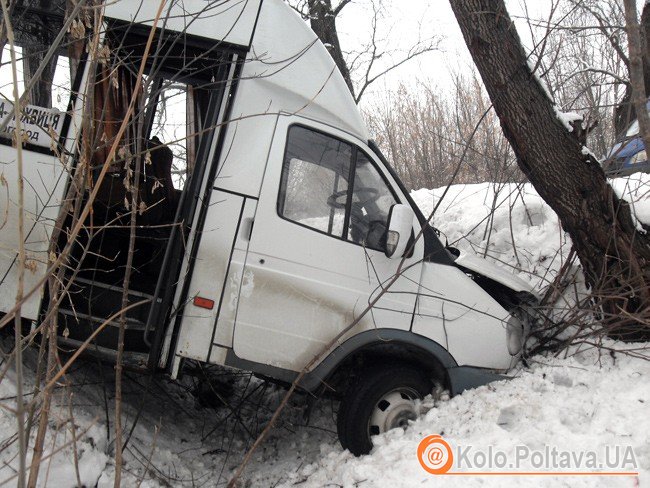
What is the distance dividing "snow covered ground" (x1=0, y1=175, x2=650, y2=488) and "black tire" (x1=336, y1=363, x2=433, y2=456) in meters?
0.13

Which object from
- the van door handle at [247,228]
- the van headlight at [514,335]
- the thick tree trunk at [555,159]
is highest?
the thick tree trunk at [555,159]

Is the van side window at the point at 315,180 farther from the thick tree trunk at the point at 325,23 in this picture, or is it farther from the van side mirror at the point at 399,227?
the thick tree trunk at the point at 325,23

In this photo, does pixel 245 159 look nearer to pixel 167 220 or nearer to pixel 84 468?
pixel 167 220

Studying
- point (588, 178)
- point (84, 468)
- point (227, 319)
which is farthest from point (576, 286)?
point (84, 468)

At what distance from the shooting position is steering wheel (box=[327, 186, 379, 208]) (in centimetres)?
405

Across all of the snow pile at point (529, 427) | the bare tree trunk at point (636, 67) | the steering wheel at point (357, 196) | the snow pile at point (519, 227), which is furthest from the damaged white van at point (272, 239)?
the bare tree trunk at point (636, 67)

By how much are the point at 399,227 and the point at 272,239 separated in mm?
856

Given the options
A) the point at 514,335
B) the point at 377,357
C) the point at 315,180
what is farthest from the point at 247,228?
the point at 514,335

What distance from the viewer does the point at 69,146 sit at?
150 inches

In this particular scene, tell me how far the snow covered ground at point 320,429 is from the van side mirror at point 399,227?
1.20m

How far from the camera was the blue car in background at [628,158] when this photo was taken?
566cm

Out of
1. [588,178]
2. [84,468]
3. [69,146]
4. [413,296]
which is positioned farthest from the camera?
[588,178]

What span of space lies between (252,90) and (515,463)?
9.64ft

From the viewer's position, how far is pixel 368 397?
412 centimetres
